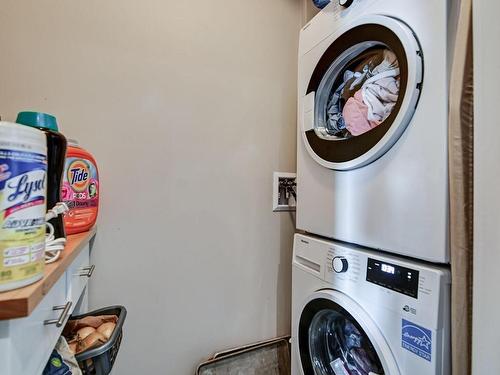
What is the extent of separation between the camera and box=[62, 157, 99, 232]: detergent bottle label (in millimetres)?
815

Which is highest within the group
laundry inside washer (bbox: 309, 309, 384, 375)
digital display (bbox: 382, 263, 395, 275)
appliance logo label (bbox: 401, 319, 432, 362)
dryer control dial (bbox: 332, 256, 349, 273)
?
digital display (bbox: 382, 263, 395, 275)

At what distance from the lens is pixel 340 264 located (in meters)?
0.86

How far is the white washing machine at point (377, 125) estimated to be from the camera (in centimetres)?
66

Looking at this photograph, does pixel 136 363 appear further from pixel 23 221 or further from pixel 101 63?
pixel 101 63

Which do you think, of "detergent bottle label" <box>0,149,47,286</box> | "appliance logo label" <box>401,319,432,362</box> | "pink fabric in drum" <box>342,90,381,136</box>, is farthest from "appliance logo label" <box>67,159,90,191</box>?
"appliance logo label" <box>401,319,432,362</box>

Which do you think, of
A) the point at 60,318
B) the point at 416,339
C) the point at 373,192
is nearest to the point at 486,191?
the point at 373,192

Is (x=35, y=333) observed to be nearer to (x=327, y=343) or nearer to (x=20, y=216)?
(x=20, y=216)

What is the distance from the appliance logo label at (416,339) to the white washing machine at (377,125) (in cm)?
18

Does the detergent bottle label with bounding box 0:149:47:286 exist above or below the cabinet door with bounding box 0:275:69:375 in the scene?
above

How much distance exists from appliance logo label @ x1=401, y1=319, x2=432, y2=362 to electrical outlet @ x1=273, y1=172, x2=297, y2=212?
81 cm

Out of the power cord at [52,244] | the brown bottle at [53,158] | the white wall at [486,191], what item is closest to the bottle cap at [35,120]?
the brown bottle at [53,158]

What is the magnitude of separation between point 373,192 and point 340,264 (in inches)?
10.4

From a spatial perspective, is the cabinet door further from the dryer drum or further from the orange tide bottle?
the dryer drum

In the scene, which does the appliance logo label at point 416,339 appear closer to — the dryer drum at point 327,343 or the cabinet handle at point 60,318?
the dryer drum at point 327,343
